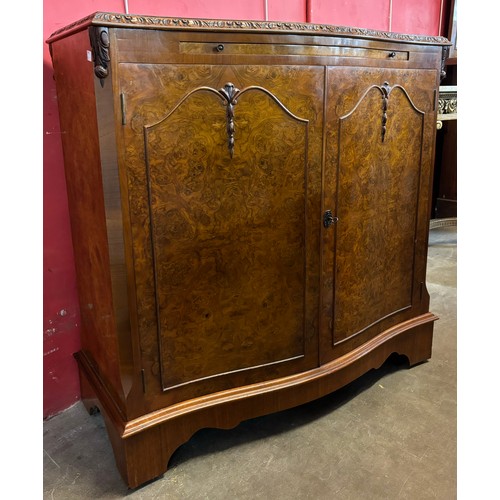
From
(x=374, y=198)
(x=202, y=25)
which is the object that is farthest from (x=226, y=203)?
(x=374, y=198)

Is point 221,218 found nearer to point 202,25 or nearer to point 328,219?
point 328,219

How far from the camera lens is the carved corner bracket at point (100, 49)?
1.37 meters

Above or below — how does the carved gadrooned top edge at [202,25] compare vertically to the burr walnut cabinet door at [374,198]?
above

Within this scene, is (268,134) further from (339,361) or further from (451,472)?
(451,472)

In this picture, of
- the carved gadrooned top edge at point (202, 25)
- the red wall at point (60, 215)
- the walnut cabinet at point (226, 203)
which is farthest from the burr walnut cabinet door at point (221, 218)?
the red wall at point (60, 215)

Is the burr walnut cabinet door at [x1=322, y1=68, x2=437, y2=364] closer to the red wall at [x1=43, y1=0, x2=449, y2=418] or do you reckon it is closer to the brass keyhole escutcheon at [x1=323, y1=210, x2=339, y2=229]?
the brass keyhole escutcheon at [x1=323, y1=210, x2=339, y2=229]

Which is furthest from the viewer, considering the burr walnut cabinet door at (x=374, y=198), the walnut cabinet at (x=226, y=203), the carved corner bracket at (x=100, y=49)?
the burr walnut cabinet door at (x=374, y=198)

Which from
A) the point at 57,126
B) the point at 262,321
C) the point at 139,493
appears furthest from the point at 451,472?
the point at 57,126

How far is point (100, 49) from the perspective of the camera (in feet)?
4.56

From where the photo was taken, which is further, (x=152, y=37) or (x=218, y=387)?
(x=218, y=387)

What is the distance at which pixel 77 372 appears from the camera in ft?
7.44

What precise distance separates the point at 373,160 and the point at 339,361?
84cm

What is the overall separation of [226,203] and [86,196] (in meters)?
0.50

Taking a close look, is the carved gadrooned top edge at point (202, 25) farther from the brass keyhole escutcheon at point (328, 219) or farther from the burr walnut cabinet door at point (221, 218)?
the brass keyhole escutcheon at point (328, 219)
